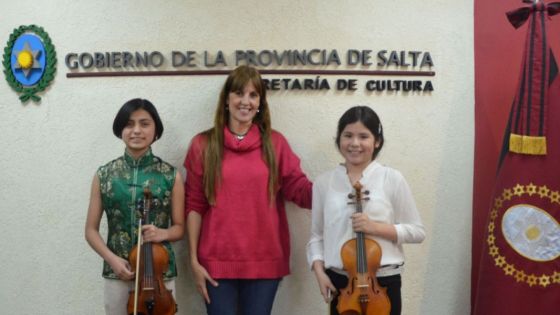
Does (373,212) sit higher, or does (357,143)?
(357,143)

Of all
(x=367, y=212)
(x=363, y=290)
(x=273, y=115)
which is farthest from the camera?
(x=273, y=115)

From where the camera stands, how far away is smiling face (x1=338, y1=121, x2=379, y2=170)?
6.99 feet

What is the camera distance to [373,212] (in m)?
2.11

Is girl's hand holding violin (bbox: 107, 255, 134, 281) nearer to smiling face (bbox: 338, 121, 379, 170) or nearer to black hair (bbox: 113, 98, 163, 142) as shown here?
black hair (bbox: 113, 98, 163, 142)

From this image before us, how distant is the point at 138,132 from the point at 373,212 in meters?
1.07

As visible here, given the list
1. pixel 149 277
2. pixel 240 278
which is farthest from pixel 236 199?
pixel 149 277

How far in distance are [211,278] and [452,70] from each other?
1.59 m

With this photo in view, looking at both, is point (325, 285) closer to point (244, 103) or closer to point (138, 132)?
point (244, 103)

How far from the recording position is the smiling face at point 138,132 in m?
2.32

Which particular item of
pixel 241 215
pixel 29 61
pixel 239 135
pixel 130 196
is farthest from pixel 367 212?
pixel 29 61

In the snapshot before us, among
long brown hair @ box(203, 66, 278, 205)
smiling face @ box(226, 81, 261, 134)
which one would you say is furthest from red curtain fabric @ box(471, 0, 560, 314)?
smiling face @ box(226, 81, 261, 134)

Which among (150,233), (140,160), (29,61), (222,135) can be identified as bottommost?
(150,233)

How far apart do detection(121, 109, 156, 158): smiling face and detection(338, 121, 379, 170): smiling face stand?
2.82 ft

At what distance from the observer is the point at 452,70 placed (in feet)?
8.89
